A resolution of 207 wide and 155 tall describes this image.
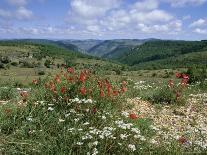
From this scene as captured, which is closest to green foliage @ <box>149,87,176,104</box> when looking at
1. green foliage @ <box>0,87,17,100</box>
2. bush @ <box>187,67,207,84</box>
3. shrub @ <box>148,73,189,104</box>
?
shrub @ <box>148,73,189,104</box>

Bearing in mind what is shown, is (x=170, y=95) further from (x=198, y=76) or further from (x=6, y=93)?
(x=198, y=76)

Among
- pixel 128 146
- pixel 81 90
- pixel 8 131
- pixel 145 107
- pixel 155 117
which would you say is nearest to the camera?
pixel 128 146

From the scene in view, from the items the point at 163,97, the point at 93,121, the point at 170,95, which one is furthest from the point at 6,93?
the point at 93,121

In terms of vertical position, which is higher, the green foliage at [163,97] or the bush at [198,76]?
the green foliage at [163,97]

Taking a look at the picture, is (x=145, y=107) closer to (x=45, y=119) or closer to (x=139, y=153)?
(x=45, y=119)

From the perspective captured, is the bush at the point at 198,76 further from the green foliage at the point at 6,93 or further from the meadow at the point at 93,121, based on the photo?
the green foliage at the point at 6,93

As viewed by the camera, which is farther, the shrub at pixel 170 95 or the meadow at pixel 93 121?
the shrub at pixel 170 95

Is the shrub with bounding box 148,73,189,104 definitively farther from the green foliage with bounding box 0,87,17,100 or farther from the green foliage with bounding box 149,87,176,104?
the green foliage with bounding box 0,87,17,100

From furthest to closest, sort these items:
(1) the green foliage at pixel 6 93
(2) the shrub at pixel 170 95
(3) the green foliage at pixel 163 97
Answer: (3) the green foliage at pixel 163 97 < (2) the shrub at pixel 170 95 < (1) the green foliage at pixel 6 93

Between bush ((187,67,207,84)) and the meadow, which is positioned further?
bush ((187,67,207,84))

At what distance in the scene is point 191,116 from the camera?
11.6m

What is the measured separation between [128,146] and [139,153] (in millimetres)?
366

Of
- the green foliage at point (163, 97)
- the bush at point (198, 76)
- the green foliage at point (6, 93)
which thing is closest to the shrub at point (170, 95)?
the green foliage at point (163, 97)

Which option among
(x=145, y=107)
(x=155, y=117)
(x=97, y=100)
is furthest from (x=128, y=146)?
(x=145, y=107)
